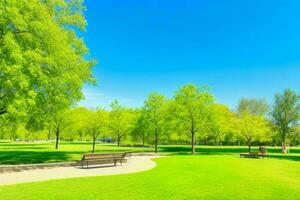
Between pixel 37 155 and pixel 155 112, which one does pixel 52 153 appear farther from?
pixel 155 112

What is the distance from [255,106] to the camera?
75875 millimetres

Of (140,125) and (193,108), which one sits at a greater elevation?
(193,108)

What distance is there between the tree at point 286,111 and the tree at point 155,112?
3234cm

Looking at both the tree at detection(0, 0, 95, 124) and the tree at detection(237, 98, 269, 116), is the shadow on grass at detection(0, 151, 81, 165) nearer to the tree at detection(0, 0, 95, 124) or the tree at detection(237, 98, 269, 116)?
the tree at detection(0, 0, 95, 124)

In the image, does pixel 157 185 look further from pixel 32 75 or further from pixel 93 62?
pixel 93 62

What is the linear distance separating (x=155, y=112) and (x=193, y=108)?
241 inches

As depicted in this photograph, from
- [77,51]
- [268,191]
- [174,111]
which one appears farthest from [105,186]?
[174,111]

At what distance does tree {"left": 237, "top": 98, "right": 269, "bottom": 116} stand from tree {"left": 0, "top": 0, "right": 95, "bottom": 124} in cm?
6353

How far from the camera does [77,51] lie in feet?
76.9

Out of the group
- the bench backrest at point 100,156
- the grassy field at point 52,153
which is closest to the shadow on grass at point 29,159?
the grassy field at point 52,153

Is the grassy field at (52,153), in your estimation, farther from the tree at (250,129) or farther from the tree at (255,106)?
the tree at (255,106)

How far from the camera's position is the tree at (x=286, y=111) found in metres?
56.6

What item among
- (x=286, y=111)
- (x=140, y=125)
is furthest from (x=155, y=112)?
(x=286, y=111)

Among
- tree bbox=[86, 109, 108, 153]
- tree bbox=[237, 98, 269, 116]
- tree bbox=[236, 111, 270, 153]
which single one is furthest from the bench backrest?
tree bbox=[237, 98, 269, 116]
